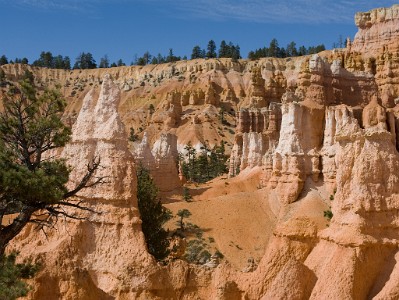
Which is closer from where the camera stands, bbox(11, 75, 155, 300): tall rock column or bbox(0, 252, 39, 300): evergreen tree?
bbox(0, 252, 39, 300): evergreen tree

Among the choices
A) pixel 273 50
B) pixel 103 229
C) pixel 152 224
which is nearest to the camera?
pixel 103 229

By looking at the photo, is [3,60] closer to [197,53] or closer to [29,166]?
[197,53]

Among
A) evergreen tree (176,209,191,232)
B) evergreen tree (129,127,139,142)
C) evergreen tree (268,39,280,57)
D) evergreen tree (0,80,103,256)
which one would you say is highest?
evergreen tree (268,39,280,57)

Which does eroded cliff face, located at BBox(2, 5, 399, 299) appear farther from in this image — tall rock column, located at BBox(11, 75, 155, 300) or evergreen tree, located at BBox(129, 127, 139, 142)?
evergreen tree, located at BBox(129, 127, 139, 142)

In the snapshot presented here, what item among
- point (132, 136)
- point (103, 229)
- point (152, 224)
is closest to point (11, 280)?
point (103, 229)

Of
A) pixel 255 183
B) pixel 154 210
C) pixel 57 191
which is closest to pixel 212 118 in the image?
pixel 255 183

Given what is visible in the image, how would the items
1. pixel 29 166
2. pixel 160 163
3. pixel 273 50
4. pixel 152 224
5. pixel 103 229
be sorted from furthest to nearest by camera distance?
pixel 273 50
pixel 160 163
pixel 152 224
pixel 103 229
pixel 29 166

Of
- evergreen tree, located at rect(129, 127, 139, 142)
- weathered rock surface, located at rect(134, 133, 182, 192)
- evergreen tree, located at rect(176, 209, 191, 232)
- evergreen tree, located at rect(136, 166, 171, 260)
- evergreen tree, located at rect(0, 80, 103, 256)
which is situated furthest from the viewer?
evergreen tree, located at rect(129, 127, 139, 142)

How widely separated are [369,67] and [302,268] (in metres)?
59.3

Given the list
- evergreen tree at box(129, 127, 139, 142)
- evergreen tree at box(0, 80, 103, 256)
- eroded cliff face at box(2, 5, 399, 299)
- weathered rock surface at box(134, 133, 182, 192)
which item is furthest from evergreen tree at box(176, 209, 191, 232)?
evergreen tree at box(129, 127, 139, 142)

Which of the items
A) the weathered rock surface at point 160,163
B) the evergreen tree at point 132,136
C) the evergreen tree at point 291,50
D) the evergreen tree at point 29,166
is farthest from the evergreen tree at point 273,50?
the evergreen tree at point 29,166

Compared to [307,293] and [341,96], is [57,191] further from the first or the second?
[341,96]

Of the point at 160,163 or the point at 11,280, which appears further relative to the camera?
the point at 160,163

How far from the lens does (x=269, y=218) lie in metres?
38.6
